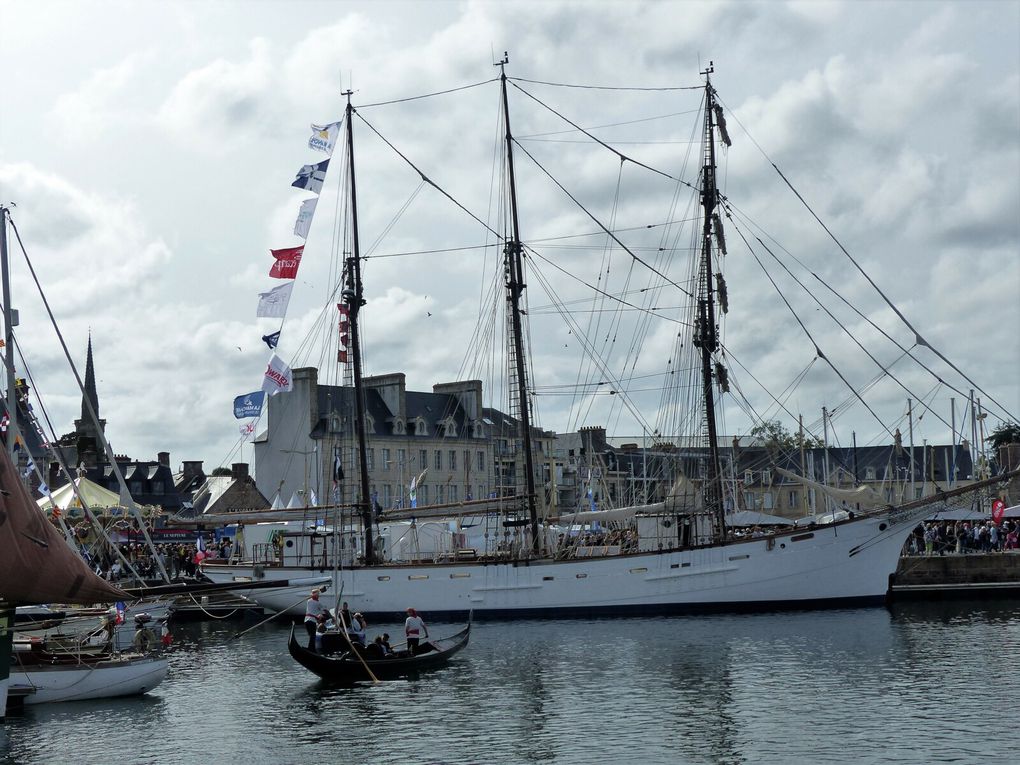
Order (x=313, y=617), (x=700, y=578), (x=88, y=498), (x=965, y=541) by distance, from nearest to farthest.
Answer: (x=313, y=617) → (x=700, y=578) → (x=88, y=498) → (x=965, y=541)

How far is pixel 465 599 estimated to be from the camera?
182 ft

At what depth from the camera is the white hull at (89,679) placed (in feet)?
107

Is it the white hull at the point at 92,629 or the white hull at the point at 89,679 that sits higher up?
the white hull at the point at 92,629

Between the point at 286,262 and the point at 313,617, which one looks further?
the point at 286,262

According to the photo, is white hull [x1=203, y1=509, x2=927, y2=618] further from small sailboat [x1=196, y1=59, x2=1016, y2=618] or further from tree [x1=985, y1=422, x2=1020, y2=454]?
tree [x1=985, y1=422, x2=1020, y2=454]

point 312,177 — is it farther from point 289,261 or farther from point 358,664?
point 358,664

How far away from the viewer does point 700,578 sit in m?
53.2

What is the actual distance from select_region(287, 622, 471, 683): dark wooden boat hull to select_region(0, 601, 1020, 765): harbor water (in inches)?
16.6

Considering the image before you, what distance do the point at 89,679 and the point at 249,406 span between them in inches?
995

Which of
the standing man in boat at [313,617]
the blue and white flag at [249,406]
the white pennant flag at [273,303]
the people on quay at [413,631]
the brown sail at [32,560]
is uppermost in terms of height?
the white pennant flag at [273,303]

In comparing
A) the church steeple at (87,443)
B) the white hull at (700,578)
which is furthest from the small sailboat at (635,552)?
the church steeple at (87,443)

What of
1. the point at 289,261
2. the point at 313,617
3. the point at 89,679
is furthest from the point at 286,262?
the point at 89,679

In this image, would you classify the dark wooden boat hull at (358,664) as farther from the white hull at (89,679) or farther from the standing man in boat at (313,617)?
the white hull at (89,679)

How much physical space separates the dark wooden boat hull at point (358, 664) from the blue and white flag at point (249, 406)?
22.0 m
